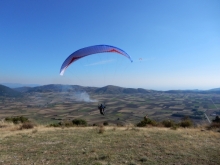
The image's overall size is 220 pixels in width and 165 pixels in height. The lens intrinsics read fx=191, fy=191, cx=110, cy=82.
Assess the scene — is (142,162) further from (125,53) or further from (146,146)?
(125,53)

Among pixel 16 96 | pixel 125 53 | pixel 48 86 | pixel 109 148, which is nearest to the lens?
pixel 109 148

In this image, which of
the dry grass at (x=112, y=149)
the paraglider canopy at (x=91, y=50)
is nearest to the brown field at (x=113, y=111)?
the paraglider canopy at (x=91, y=50)

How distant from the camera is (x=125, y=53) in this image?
17141 millimetres

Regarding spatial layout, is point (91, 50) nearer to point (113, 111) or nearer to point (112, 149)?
point (112, 149)

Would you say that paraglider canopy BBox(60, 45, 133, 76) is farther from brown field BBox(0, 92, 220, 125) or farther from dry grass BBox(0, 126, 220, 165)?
brown field BBox(0, 92, 220, 125)

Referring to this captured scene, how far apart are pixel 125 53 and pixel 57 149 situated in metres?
10.0

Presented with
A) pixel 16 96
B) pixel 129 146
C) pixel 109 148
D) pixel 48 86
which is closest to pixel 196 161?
pixel 129 146

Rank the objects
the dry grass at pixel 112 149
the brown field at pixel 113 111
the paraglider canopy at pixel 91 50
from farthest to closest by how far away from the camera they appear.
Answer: the brown field at pixel 113 111 → the paraglider canopy at pixel 91 50 → the dry grass at pixel 112 149

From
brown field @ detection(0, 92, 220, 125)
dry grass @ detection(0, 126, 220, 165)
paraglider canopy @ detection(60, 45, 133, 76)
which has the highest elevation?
paraglider canopy @ detection(60, 45, 133, 76)

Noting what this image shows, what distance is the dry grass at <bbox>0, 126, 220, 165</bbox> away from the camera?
8.89 meters

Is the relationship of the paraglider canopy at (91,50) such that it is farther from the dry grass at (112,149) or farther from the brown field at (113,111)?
the brown field at (113,111)

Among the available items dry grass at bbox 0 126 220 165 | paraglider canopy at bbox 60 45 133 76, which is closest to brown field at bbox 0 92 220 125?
paraglider canopy at bbox 60 45 133 76

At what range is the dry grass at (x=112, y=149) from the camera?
350 inches

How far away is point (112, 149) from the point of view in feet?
34.5
